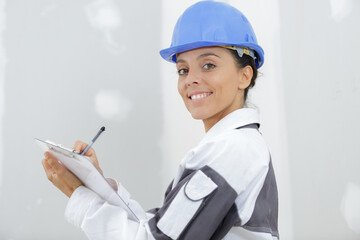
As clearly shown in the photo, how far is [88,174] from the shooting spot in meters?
0.85

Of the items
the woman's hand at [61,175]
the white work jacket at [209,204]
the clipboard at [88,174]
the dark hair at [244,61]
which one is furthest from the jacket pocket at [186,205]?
the dark hair at [244,61]

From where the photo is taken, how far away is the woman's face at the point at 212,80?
3.23ft

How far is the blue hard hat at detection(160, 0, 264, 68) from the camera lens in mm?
954

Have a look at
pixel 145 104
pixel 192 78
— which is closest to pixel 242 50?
pixel 192 78

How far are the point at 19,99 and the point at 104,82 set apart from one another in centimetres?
39

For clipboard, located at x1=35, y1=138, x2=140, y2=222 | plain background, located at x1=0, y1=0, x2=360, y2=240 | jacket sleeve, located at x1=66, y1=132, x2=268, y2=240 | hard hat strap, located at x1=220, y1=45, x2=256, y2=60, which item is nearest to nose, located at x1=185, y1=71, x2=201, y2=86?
hard hat strap, located at x1=220, y1=45, x2=256, y2=60

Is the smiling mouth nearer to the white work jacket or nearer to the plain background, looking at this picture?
the white work jacket

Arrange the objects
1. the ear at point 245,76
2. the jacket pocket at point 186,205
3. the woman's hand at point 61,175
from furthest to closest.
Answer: the ear at point 245,76 → the woman's hand at point 61,175 → the jacket pocket at point 186,205

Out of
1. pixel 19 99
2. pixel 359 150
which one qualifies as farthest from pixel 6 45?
pixel 359 150

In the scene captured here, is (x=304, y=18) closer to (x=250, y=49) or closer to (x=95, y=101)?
(x=250, y=49)

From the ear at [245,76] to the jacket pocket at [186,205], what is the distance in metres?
0.38

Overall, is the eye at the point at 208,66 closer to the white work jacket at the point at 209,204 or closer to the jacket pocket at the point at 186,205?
the white work jacket at the point at 209,204

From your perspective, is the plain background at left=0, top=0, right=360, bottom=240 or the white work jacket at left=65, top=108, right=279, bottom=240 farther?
the plain background at left=0, top=0, right=360, bottom=240

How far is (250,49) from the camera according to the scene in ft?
3.43
